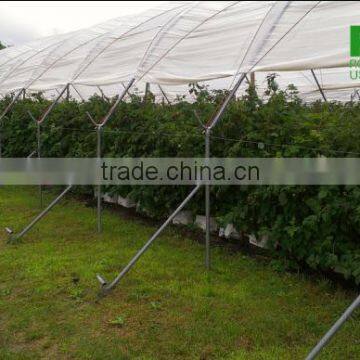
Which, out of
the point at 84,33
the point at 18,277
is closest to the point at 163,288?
the point at 18,277

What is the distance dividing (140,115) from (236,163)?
7.36ft

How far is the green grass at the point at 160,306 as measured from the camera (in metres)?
3.64

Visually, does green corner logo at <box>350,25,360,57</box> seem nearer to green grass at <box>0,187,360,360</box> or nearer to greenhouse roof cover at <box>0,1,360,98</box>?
greenhouse roof cover at <box>0,1,360,98</box>

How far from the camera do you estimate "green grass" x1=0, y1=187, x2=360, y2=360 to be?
3637 millimetres

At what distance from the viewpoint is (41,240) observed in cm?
649

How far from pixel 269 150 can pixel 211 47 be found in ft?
5.56

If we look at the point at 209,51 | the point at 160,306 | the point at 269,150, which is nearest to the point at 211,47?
the point at 209,51

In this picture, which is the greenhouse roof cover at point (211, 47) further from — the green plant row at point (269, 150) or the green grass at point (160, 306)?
the green grass at point (160, 306)

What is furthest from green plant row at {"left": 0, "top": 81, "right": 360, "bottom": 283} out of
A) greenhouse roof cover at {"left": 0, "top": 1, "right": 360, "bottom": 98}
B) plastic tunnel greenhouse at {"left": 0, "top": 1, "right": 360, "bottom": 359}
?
greenhouse roof cover at {"left": 0, "top": 1, "right": 360, "bottom": 98}

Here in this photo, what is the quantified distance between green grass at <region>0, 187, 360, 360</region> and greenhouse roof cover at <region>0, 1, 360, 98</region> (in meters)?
2.05

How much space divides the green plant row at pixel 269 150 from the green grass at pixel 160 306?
1.41 ft

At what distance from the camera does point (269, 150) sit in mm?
5086

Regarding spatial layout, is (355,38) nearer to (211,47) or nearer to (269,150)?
(269,150)

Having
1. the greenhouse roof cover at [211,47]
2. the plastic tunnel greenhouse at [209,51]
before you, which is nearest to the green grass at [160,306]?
the plastic tunnel greenhouse at [209,51]
